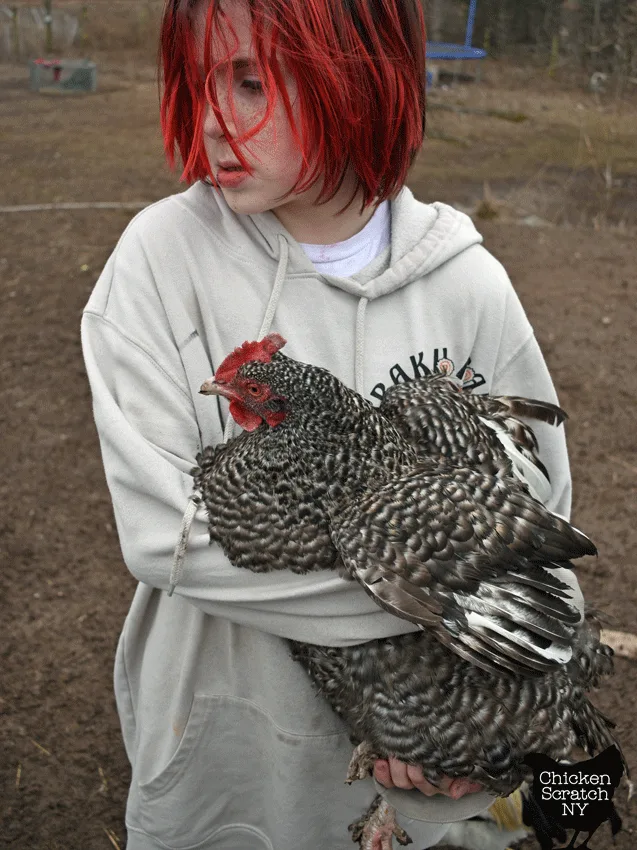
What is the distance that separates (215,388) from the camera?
1613 millimetres

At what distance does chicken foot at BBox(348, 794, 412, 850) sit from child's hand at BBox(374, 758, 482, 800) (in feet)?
0.50

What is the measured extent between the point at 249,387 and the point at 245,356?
7 cm

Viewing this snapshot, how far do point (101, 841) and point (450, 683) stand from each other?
157cm

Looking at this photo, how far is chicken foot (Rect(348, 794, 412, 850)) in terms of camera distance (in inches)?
73.2

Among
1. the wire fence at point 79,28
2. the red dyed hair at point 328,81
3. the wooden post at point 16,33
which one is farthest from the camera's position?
the wire fence at point 79,28

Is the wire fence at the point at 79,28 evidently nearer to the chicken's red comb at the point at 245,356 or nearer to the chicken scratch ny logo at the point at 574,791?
the chicken's red comb at the point at 245,356

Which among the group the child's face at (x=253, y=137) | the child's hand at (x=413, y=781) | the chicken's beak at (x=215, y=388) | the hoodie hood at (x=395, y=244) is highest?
the child's face at (x=253, y=137)

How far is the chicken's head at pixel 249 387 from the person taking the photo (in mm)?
1610

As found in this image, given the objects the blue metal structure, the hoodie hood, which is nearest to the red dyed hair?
the hoodie hood

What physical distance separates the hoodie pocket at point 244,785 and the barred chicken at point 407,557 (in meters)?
0.20

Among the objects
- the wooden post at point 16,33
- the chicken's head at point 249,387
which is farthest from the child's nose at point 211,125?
the wooden post at point 16,33

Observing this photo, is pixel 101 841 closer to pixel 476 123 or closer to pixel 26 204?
pixel 26 204

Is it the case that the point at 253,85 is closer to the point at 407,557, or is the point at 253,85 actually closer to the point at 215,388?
the point at 215,388

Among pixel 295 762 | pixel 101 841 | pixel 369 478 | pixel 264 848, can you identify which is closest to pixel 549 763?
pixel 295 762
